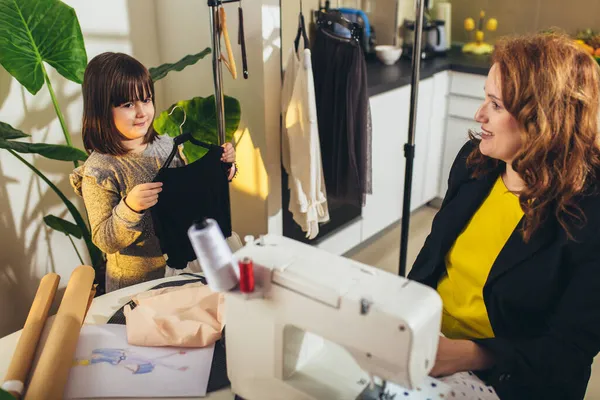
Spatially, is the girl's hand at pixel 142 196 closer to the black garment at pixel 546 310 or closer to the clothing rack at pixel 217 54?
the clothing rack at pixel 217 54

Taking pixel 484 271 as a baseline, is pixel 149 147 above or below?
above

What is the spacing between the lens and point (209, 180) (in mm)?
1578

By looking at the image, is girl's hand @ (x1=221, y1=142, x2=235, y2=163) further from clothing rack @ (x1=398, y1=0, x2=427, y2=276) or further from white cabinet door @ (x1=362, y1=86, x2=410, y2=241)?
white cabinet door @ (x1=362, y1=86, x2=410, y2=241)

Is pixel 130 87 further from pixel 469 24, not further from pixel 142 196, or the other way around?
pixel 469 24

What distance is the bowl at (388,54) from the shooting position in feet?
10.2

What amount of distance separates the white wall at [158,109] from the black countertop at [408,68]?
0.66 m

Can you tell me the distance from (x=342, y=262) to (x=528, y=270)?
526 mm

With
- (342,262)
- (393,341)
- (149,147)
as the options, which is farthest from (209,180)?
(393,341)

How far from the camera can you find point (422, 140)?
10.9ft

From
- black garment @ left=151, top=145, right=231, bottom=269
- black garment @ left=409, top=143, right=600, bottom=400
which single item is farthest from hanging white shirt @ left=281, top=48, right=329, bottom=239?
black garment @ left=409, top=143, right=600, bottom=400

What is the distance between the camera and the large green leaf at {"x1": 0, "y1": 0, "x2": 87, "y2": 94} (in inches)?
65.6

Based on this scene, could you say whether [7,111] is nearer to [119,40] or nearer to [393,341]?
[119,40]

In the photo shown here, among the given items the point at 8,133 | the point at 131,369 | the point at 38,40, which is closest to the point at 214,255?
the point at 131,369

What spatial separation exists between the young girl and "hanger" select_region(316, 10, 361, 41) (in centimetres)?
106
